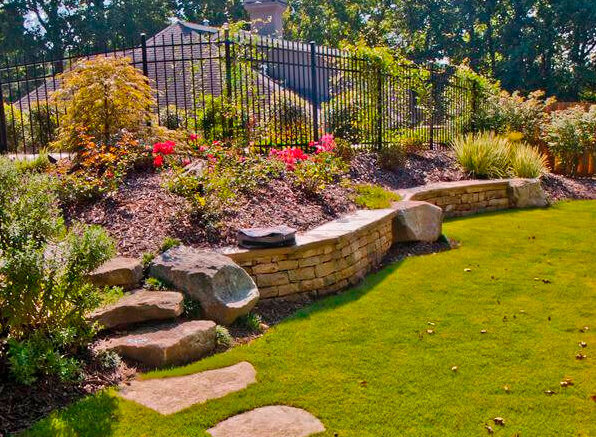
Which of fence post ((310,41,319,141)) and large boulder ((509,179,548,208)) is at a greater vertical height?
fence post ((310,41,319,141))

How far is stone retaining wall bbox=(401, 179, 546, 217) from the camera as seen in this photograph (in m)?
8.66

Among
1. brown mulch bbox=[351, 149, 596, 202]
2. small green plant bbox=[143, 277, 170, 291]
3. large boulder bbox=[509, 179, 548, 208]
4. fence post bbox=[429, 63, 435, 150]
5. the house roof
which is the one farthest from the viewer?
fence post bbox=[429, 63, 435, 150]

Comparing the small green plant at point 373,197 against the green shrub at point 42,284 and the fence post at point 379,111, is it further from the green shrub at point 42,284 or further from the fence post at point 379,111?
the green shrub at point 42,284

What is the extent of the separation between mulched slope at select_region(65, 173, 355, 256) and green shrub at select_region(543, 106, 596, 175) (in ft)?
24.4

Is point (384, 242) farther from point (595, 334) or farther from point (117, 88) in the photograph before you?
point (117, 88)

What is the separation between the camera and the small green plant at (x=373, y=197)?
7.11 metres

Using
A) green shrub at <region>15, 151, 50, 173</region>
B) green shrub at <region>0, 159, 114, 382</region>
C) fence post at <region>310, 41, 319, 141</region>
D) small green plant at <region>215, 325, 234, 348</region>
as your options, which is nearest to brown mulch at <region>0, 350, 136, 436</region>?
green shrub at <region>0, 159, 114, 382</region>

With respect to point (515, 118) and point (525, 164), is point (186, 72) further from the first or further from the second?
→ point (525, 164)

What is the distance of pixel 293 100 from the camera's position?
36.9 ft

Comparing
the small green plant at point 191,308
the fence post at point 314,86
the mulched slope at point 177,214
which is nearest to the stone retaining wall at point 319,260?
the mulched slope at point 177,214

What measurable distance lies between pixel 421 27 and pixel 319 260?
28124 millimetres

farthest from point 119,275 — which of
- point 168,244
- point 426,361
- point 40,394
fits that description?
point 426,361

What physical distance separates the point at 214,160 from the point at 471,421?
13.9ft

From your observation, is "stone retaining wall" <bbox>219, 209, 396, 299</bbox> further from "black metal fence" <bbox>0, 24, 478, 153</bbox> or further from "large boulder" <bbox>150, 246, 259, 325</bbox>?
"black metal fence" <bbox>0, 24, 478, 153</bbox>
